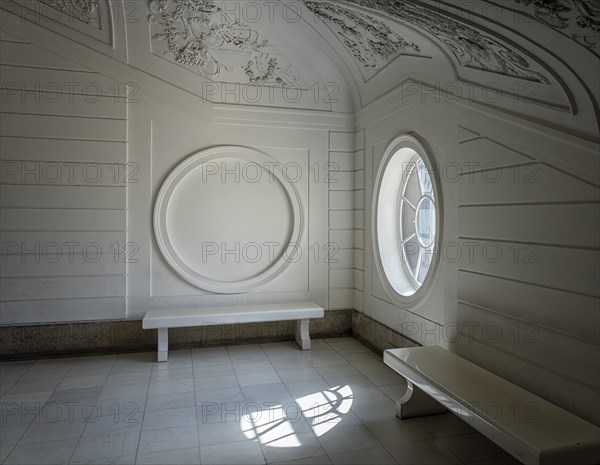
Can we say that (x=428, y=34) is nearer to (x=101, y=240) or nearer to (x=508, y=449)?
(x=508, y=449)

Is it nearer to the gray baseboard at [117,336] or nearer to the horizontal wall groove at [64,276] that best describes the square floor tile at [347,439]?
the gray baseboard at [117,336]

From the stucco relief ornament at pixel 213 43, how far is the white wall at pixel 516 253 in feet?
6.18

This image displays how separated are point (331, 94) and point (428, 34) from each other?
7.29ft

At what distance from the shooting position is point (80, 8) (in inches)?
176

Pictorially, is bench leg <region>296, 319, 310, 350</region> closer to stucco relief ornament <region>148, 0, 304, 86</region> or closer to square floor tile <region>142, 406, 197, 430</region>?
square floor tile <region>142, 406, 197, 430</region>

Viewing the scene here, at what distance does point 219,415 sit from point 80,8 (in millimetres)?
4150

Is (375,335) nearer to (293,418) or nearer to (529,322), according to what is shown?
(293,418)

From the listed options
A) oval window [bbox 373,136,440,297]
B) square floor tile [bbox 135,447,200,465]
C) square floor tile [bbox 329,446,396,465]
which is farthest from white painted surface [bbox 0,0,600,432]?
square floor tile [bbox 135,447,200,465]

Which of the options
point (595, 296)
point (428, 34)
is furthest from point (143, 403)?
point (428, 34)

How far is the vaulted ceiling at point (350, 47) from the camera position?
236cm

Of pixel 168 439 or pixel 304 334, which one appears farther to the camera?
pixel 304 334

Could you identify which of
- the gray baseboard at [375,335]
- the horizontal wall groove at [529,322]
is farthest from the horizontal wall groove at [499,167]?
the gray baseboard at [375,335]

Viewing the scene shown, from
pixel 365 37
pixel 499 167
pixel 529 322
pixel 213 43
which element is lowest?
pixel 529 322

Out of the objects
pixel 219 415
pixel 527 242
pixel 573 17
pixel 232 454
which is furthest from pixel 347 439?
pixel 573 17
